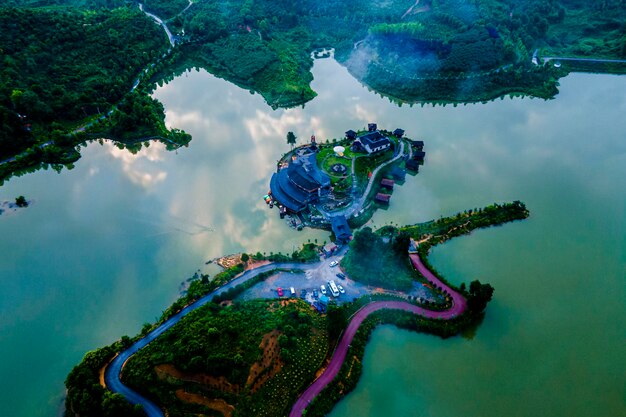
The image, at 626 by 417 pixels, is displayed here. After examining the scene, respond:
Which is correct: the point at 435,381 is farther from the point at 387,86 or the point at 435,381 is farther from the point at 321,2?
the point at 321,2

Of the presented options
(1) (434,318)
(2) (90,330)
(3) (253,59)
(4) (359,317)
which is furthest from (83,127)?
(1) (434,318)

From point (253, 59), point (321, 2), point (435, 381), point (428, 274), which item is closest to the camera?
point (435, 381)

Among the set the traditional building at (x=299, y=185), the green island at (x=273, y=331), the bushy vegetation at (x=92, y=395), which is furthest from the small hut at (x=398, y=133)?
the bushy vegetation at (x=92, y=395)

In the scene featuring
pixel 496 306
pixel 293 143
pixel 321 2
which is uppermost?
pixel 321 2

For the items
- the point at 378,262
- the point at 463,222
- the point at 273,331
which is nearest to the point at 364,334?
the point at 378,262

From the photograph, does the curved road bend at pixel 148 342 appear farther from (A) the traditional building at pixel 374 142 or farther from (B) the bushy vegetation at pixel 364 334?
(A) the traditional building at pixel 374 142

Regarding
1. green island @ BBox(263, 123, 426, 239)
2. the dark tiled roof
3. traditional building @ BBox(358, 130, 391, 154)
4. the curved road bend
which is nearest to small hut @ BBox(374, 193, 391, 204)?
green island @ BBox(263, 123, 426, 239)
